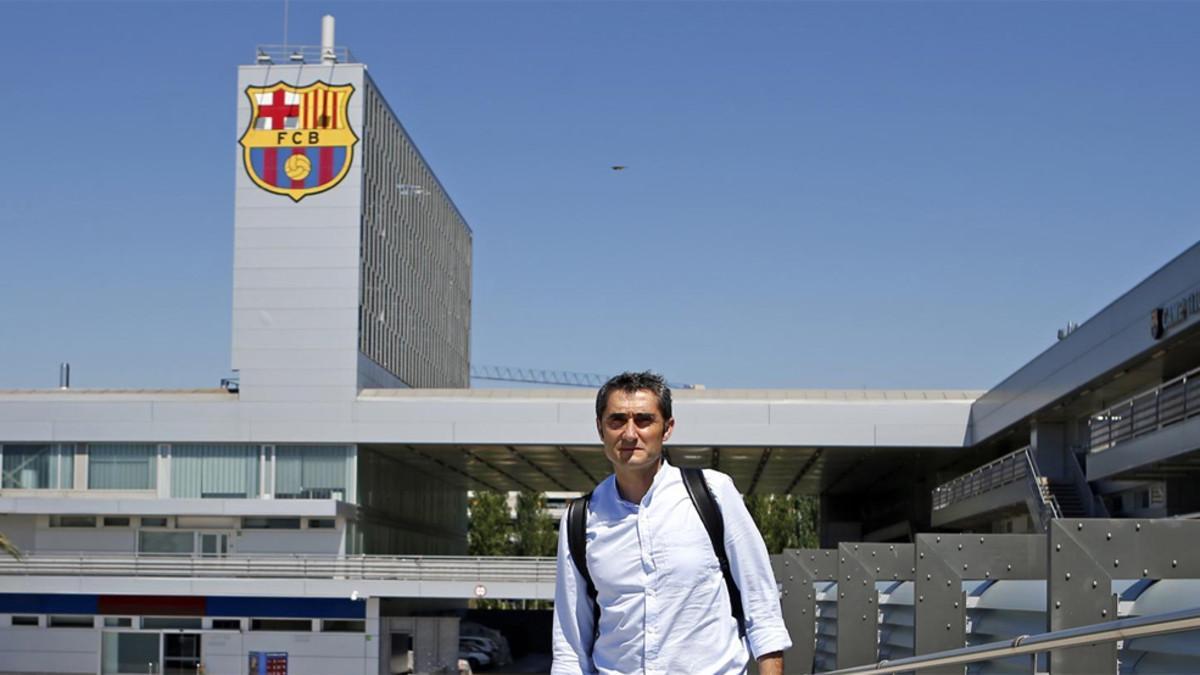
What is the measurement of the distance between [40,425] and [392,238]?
12178 millimetres

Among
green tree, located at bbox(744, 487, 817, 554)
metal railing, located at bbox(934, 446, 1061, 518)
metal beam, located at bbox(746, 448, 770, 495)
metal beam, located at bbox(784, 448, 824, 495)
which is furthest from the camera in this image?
green tree, located at bbox(744, 487, 817, 554)

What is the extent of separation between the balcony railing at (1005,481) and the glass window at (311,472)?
17.3 metres

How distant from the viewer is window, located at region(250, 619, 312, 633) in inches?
1998

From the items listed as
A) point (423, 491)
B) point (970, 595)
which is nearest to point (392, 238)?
point (423, 491)

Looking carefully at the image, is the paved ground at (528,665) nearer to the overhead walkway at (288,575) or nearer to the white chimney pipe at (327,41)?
the overhead walkway at (288,575)

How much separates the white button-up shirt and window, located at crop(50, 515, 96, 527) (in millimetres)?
50377

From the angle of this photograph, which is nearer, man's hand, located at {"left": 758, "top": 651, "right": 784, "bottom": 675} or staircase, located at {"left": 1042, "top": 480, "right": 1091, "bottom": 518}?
man's hand, located at {"left": 758, "top": 651, "right": 784, "bottom": 675}

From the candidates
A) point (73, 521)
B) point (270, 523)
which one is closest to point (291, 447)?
point (270, 523)

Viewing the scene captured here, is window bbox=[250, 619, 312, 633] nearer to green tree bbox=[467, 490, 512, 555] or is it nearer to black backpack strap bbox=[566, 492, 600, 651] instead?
black backpack strap bbox=[566, 492, 600, 651]

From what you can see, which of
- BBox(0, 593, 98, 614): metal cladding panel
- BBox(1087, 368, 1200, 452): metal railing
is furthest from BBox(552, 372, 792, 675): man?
BBox(0, 593, 98, 614): metal cladding panel

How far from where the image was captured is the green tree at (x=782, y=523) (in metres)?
97.2

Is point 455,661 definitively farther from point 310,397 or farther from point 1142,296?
point 1142,296

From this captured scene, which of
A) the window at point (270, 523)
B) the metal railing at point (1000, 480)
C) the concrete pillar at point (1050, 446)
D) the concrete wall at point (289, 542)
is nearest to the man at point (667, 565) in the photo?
the metal railing at point (1000, 480)

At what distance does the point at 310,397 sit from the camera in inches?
2045
